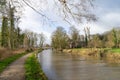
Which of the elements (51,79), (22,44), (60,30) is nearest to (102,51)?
(51,79)

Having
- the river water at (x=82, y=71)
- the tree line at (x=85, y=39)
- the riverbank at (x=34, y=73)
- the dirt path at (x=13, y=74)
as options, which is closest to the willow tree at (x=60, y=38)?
the tree line at (x=85, y=39)

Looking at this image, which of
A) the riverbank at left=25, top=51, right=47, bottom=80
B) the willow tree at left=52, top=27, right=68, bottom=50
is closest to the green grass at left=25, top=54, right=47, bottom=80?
the riverbank at left=25, top=51, right=47, bottom=80

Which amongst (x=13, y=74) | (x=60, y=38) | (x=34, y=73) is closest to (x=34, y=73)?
(x=34, y=73)

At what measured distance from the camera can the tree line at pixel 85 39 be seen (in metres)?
75.3

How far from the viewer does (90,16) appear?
5.78m

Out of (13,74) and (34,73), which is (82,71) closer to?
(34,73)

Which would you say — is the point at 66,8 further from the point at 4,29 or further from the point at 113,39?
the point at 113,39

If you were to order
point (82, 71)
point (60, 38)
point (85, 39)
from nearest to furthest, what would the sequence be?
1. point (82, 71)
2. point (60, 38)
3. point (85, 39)

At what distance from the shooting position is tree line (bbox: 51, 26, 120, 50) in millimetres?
75312

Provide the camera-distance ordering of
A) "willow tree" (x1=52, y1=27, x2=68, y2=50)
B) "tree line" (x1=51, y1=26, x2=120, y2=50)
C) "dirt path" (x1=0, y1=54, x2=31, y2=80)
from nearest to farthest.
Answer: "dirt path" (x1=0, y1=54, x2=31, y2=80) → "tree line" (x1=51, y1=26, x2=120, y2=50) → "willow tree" (x1=52, y1=27, x2=68, y2=50)

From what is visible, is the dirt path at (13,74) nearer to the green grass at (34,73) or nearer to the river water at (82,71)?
the green grass at (34,73)

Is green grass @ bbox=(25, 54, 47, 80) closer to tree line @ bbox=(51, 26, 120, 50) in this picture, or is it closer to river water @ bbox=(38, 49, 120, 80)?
river water @ bbox=(38, 49, 120, 80)

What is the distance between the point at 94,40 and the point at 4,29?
114 ft

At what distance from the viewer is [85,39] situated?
3762 inches
